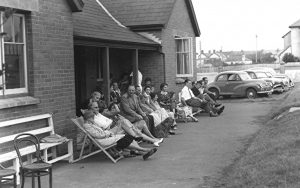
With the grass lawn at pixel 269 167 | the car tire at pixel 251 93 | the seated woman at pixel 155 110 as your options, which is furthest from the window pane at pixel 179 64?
the grass lawn at pixel 269 167

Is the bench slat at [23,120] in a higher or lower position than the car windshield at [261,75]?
lower

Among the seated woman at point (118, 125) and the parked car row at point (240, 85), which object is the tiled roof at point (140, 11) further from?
the seated woman at point (118, 125)

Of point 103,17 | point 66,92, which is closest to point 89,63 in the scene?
point 103,17

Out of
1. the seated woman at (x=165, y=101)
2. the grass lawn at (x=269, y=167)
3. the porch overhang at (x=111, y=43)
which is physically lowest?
the grass lawn at (x=269, y=167)

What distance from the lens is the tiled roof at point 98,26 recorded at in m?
13.3

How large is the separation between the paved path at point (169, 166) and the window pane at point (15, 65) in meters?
1.72

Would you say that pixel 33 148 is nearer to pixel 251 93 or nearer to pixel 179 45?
pixel 179 45

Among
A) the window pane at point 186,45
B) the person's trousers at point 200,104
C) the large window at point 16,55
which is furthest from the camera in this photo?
the window pane at point 186,45

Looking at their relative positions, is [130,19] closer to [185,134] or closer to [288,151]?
[185,134]

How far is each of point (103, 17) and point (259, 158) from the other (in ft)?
34.2

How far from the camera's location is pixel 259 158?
8.27m

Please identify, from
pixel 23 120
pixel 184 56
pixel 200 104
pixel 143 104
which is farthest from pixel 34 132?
pixel 184 56

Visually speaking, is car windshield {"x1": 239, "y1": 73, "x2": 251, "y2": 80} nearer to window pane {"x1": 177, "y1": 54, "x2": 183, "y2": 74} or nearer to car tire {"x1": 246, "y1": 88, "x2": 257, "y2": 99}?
car tire {"x1": 246, "y1": 88, "x2": 257, "y2": 99}

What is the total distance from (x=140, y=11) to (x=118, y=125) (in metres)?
9.96
